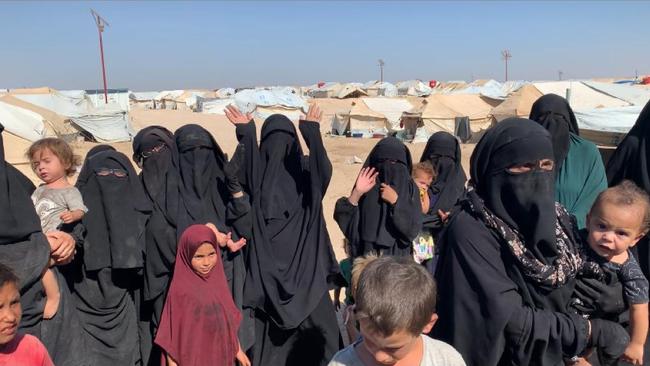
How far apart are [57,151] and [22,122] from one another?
46.7 ft

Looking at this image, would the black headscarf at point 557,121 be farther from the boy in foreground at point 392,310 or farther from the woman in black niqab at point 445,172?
the boy in foreground at point 392,310

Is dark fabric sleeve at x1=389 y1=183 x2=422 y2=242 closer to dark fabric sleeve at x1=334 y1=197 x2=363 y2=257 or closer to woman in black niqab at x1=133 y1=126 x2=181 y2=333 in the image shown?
dark fabric sleeve at x1=334 y1=197 x2=363 y2=257

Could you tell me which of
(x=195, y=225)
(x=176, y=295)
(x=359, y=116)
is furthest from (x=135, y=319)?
(x=359, y=116)

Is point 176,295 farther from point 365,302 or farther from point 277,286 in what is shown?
point 365,302

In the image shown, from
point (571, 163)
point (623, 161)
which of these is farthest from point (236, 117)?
point (623, 161)

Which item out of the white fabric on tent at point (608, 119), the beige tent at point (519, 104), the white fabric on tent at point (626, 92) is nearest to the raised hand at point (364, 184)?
the white fabric on tent at point (608, 119)

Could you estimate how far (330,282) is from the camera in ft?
10.6

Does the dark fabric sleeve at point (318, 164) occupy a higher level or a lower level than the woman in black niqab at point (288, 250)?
higher

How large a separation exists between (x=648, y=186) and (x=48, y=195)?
3271 mm

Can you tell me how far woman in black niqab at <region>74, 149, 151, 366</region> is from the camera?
9.30 ft

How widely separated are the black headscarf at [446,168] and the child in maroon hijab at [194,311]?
1.87m

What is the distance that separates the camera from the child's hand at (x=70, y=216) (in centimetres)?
270

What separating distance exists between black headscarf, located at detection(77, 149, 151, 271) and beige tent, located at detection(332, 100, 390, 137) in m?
18.2

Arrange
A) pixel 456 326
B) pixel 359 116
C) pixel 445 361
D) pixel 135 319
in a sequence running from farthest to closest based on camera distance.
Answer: pixel 359 116
pixel 135 319
pixel 456 326
pixel 445 361
